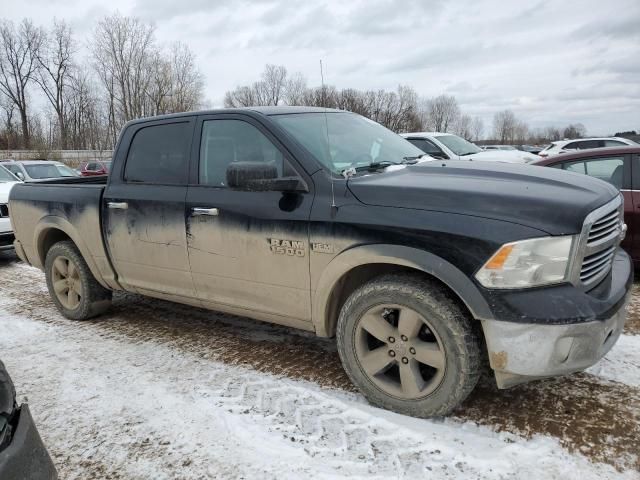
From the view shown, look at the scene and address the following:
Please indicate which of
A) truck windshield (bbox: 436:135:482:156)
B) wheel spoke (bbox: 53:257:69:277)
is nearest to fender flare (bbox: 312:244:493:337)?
wheel spoke (bbox: 53:257:69:277)

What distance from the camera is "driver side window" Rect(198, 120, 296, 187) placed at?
337cm

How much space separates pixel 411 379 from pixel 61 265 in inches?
146

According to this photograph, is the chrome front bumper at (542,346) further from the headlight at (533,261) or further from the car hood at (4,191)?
the car hood at (4,191)

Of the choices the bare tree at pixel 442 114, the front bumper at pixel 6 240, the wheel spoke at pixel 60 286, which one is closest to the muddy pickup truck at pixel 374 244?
the wheel spoke at pixel 60 286

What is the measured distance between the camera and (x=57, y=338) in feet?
14.2

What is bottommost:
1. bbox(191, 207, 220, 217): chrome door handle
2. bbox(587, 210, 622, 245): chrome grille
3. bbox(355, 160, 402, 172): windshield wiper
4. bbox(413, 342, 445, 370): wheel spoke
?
bbox(413, 342, 445, 370): wheel spoke

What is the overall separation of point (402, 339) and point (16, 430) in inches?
73.3

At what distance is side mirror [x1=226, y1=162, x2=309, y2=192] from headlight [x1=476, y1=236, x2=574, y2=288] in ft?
4.10

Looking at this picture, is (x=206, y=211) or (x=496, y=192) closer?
(x=496, y=192)

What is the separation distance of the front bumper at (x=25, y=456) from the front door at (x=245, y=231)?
163cm

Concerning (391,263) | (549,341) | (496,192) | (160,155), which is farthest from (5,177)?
(549,341)

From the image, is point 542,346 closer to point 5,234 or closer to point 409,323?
point 409,323

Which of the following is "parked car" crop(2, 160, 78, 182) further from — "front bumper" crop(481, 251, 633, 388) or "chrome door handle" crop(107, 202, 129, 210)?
"front bumper" crop(481, 251, 633, 388)

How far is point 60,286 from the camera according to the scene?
4.93 metres
